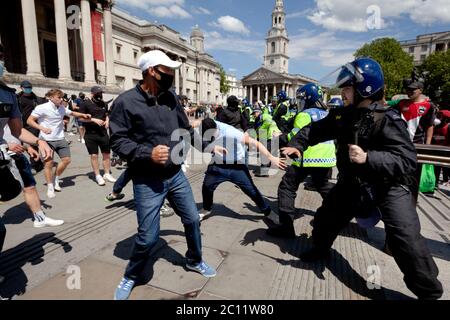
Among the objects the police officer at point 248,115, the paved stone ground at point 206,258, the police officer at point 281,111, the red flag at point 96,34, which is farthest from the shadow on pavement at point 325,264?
the red flag at point 96,34

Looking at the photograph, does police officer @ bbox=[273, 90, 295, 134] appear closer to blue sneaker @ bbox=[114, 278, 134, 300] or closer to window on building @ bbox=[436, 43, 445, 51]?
blue sneaker @ bbox=[114, 278, 134, 300]

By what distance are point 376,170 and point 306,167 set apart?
1.58 meters

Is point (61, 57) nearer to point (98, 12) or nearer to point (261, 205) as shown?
point (98, 12)

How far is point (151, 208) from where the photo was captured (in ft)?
7.75

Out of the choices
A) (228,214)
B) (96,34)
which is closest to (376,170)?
(228,214)

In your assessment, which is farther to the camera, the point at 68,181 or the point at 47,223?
the point at 68,181

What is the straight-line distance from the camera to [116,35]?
40.0m

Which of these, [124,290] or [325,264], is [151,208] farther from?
[325,264]

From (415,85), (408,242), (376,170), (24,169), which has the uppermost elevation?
(415,85)

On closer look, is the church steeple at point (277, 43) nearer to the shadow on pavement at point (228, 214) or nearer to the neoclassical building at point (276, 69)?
the neoclassical building at point (276, 69)

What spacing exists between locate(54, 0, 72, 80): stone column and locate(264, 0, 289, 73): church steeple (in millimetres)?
91095

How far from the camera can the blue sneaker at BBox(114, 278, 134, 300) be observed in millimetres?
2393

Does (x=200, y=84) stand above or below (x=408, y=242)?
above

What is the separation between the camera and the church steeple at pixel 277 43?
332 feet
